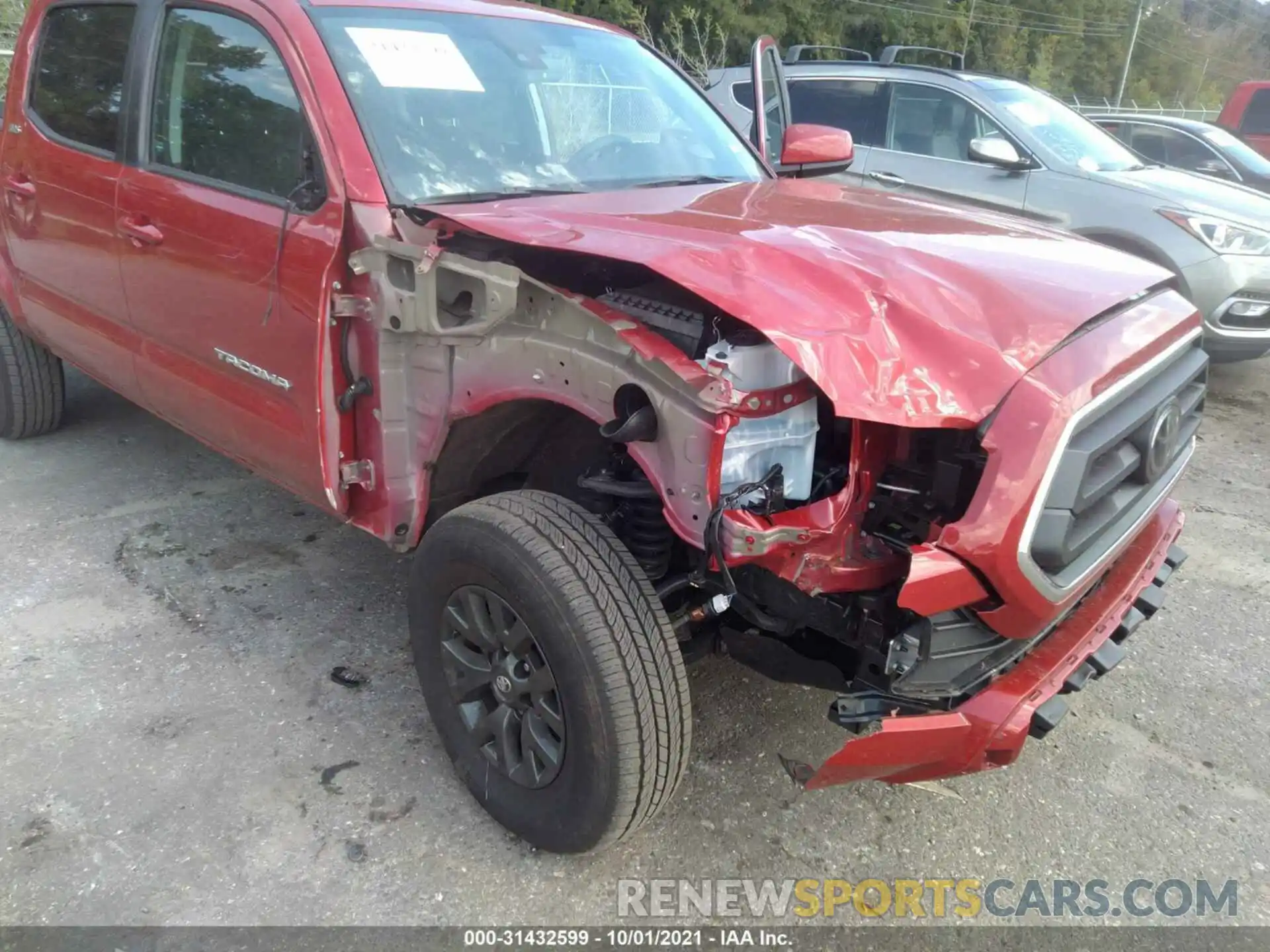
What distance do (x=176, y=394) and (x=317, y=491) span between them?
884mm

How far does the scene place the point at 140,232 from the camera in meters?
3.05

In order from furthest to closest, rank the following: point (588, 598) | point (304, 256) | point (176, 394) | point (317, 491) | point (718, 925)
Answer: point (176, 394) < point (317, 491) < point (304, 256) < point (718, 925) < point (588, 598)

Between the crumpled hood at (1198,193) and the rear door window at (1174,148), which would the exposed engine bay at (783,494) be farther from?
the rear door window at (1174,148)

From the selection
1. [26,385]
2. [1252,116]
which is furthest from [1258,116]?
[26,385]

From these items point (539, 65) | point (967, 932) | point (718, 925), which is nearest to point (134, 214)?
point (539, 65)

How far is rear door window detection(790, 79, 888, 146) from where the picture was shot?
7105mm

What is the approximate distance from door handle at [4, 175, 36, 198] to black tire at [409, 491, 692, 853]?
267 centimetres

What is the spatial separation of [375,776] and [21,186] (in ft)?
9.48

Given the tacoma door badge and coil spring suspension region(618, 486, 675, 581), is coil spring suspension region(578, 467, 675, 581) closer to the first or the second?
coil spring suspension region(618, 486, 675, 581)

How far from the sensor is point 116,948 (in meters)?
2.03

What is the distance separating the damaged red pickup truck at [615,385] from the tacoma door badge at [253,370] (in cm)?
2

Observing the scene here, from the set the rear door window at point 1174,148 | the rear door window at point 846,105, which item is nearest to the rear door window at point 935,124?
the rear door window at point 846,105

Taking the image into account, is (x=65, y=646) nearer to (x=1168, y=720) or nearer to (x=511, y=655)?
(x=511, y=655)

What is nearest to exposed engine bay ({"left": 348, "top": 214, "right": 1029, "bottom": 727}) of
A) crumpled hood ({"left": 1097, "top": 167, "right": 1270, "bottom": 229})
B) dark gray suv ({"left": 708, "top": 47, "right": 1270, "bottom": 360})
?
dark gray suv ({"left": 708, "top": 47, "right": 1270, "bottom": 360})
